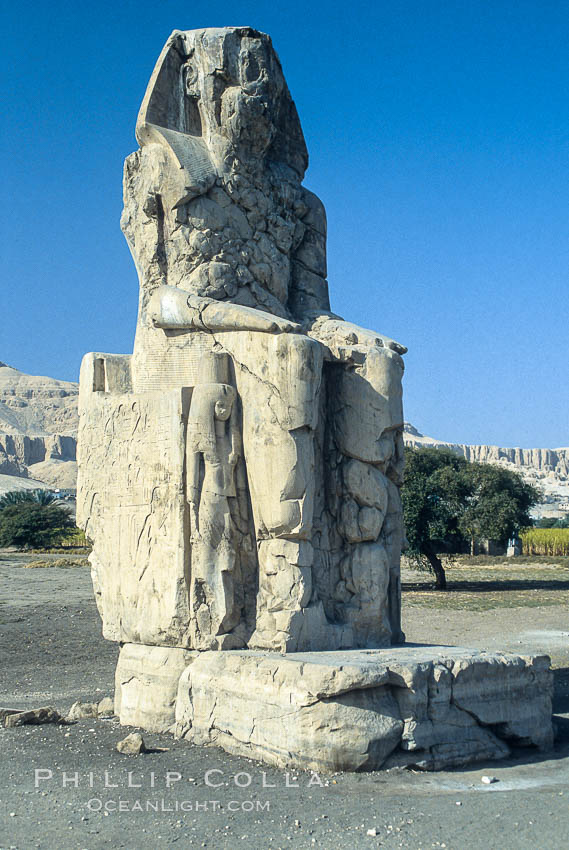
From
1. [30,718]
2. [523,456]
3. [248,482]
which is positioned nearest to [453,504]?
[248,482]

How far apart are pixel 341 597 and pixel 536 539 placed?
3191 centimetres

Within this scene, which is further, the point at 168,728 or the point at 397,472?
the point at 397,472

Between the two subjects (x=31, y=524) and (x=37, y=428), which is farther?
(x=37, y=428)

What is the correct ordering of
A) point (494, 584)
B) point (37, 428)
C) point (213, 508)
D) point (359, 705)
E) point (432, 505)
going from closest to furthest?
point (359, 705) → point (213, 508) → point (432, 505) → point (494, 584) → point (37, 428)

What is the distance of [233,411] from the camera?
5973 millimetres

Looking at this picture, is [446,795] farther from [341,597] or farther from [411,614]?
[411,614]

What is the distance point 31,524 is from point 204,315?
26246mm

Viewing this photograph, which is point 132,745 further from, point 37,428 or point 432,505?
point 37,428

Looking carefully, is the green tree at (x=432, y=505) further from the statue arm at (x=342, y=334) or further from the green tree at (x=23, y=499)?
the green tree at (x=23, y=499)

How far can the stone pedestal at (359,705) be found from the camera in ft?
15.9

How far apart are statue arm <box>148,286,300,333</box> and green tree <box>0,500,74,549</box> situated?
84.9 ft

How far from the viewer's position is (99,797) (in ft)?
15.0

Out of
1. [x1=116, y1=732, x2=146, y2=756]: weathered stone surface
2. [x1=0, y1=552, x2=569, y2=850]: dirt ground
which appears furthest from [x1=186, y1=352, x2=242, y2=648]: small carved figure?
[x1=0, y1=552, x2=569, y2=850]: dirt ground

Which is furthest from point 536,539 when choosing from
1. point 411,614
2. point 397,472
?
point 397,472
